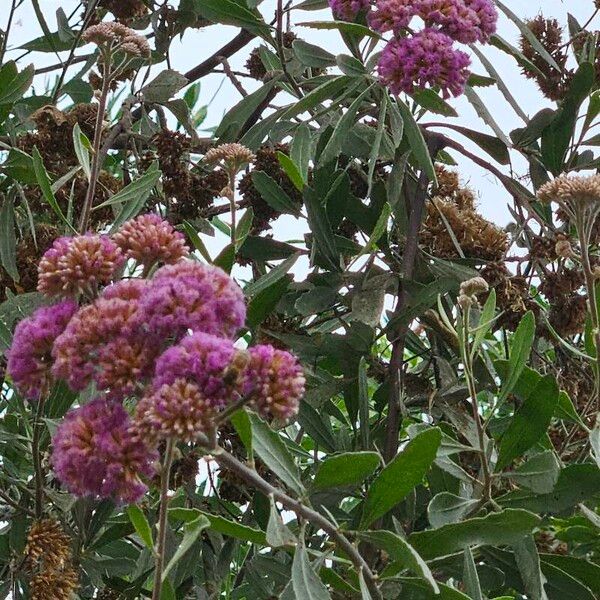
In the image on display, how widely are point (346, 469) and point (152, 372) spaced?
1.01ft

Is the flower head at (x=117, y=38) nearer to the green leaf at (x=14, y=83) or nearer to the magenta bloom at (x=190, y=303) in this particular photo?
the green leaf at (x=14, y=83)

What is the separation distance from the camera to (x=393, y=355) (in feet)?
5.78

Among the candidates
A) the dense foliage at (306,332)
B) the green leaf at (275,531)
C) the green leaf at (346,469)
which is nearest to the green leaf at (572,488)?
the dense foliage at (306,332)

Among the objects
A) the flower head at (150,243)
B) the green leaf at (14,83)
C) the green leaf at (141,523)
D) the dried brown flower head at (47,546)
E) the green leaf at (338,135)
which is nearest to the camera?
the green leaf at (141,523)

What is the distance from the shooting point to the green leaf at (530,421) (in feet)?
4.70

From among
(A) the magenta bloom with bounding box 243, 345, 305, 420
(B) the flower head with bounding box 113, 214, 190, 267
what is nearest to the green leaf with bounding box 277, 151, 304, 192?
(B) the flower head with bounding box 113, 214, 190, 267

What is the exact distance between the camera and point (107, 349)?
1.06m

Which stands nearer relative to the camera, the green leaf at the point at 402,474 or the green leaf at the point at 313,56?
the green leaf at the point at 402,474

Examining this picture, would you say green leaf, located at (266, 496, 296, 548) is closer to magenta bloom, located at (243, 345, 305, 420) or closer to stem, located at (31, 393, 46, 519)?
magenta bloom, located at (243, 345, 305, 420)

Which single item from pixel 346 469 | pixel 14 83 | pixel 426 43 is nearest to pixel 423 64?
pixel 426 43

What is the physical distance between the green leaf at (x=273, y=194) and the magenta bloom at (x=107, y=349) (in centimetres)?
76

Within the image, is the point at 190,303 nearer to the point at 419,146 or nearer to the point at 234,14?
the point at 419,146

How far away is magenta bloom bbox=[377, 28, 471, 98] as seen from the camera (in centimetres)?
162

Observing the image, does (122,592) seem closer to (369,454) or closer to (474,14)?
(369,454)
